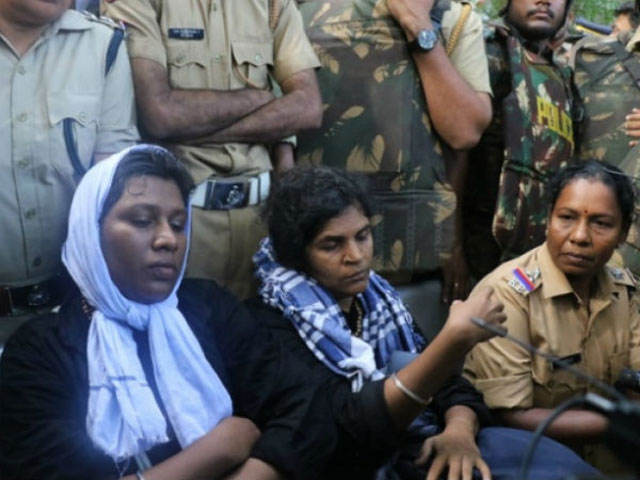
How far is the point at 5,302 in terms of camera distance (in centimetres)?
313

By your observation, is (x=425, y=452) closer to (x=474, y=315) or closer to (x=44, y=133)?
(x=474, y=315)

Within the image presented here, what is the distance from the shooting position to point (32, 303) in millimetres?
3170

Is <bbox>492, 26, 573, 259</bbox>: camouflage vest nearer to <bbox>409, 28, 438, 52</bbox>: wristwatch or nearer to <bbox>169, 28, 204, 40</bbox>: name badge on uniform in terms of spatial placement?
<bbox>409, 28, 438, 52</bbox>: wristwatch

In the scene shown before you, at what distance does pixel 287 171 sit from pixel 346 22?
832 mm

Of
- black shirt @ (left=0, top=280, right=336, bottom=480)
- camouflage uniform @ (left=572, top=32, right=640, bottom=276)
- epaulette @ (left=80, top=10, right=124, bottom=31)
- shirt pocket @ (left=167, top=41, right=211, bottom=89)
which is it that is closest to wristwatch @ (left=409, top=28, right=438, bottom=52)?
shirt pocket @ (left=167, top=41, right=211, bottom=89)

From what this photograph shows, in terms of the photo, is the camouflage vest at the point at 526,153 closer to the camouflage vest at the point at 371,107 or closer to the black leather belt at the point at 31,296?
the camouflage vest at the point at 371,107

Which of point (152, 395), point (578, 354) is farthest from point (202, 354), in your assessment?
point (578, 354)

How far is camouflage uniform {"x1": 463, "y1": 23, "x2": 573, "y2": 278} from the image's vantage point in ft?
14.3

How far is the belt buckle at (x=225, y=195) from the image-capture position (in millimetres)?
3574

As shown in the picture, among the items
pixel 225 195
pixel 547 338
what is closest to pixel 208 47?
pixel 225 195

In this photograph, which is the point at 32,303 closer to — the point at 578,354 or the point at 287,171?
the point at 287,171

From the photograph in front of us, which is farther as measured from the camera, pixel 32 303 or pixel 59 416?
pixel 32 303

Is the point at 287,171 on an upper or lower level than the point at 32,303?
upper

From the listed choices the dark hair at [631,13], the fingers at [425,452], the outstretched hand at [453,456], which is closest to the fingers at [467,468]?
the outstretched hand at [453,456]
